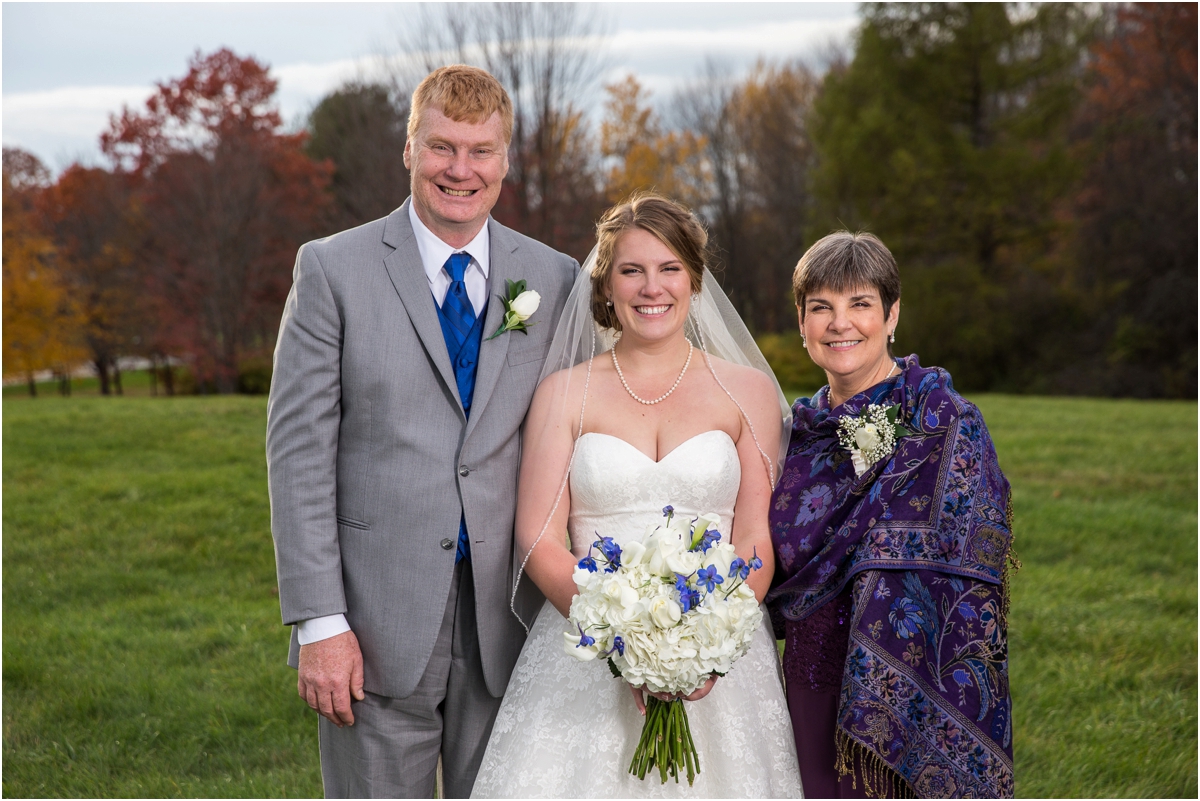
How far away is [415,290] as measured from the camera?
294 centimetres

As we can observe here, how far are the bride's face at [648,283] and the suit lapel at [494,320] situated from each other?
368 millimetres

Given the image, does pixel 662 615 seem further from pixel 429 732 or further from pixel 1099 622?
pixel 1099 622

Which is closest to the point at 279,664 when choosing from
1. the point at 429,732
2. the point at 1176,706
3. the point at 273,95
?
the point at 429,732

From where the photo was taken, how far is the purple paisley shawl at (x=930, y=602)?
2.84 meters

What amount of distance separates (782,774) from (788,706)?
0.23m

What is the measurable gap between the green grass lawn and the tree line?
443 inches

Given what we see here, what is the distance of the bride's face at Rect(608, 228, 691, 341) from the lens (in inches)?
121

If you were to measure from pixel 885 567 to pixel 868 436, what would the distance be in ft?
1.36

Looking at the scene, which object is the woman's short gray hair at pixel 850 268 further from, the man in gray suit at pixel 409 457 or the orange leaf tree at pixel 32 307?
the orange leaf tree at pixel 32 307

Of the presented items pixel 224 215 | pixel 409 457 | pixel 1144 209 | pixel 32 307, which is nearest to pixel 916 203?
pixel 1144 209

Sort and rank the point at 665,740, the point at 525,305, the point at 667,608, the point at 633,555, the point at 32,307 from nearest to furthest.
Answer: the point at 667,608 < the point at 633,555 < the point at 665,740 < the point at 525,305 < the point at 32,307

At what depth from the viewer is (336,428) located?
288 cm

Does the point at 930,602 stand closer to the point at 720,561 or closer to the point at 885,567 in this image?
the point at 885,567

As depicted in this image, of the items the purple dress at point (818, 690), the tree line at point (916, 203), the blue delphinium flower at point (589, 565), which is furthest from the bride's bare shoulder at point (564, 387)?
the tree line at point (916, 203)
